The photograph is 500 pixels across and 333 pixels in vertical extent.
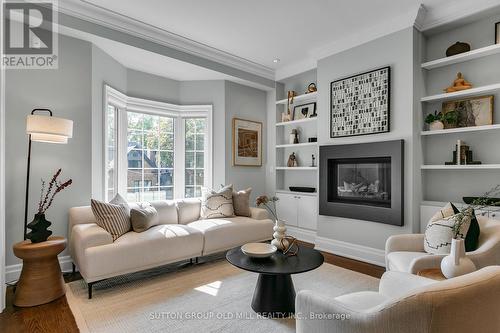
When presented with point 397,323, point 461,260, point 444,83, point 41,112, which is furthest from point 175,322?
point 444,83

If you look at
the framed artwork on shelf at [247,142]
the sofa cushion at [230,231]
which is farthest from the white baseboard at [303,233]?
the framed artwork on shelf at [247,142]

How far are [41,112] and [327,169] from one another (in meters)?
3.63

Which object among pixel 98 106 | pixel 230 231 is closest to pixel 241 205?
pixel 230 231

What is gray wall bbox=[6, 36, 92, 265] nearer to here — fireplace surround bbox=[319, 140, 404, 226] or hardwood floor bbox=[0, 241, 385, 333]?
hardwood floor bbox=[0, 241, 385, 333]

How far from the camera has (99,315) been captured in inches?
88.0

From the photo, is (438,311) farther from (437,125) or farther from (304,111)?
(304,111)

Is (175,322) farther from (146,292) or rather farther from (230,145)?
(230,145)

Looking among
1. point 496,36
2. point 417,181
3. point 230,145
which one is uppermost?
point 496,36

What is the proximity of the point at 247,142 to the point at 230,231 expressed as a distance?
79.1 inches

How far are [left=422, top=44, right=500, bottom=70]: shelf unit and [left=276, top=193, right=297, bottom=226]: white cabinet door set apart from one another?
2666 mm

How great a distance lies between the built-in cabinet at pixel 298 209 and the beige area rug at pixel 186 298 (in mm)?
1133

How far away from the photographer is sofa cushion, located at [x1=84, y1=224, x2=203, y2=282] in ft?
8.41

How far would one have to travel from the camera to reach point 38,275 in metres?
2.43

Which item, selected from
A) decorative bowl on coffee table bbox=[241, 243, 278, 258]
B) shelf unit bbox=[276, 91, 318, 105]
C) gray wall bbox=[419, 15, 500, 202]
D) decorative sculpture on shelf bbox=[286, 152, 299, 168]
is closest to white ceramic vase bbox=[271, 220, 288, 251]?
decorative bowl on coffee table bbox=[241, 243, 278, 258]
